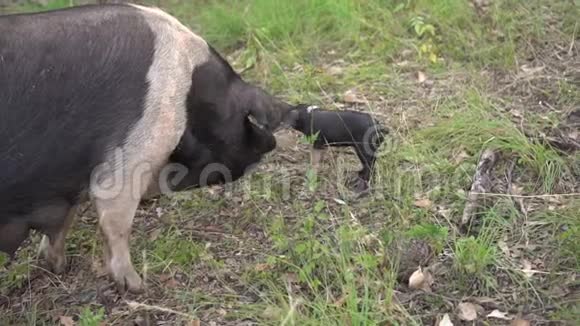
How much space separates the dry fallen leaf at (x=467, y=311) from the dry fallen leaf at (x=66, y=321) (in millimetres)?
1532

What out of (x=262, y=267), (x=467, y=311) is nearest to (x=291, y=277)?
(x=262, y=267)

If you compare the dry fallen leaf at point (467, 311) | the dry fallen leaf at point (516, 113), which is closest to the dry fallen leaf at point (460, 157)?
the dry fallen leaf at point (516, 113)

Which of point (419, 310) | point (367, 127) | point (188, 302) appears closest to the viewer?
point (419, 310)

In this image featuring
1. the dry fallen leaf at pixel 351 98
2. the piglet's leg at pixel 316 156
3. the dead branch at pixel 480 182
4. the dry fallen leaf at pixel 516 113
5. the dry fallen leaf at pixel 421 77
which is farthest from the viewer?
the dry fallen leaf at pixel 421 77

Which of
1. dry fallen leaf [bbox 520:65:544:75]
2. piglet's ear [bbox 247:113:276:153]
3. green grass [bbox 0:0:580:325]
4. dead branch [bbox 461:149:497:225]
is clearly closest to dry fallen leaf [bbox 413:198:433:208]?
green grass [bbox 0:0:580:325]

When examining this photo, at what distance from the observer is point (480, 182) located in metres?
3.98

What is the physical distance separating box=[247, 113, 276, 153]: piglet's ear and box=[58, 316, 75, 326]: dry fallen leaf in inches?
41.5

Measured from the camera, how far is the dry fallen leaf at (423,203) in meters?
3.96

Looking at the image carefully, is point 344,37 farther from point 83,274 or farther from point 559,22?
point 83,274

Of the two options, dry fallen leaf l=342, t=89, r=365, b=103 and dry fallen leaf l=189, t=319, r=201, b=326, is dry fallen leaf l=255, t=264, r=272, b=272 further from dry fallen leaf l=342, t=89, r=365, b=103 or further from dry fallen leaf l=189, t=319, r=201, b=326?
dry fallen leaf l=342, t=89, r=365, b=103

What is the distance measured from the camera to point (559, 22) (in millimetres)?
5488

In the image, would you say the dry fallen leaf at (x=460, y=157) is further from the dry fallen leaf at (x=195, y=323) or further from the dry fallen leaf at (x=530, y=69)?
the dry fallen leaf at (x=195, y=323)

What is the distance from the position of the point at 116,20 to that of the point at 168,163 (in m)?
0.62

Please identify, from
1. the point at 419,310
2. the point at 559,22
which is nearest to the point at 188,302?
the point at 419,310
